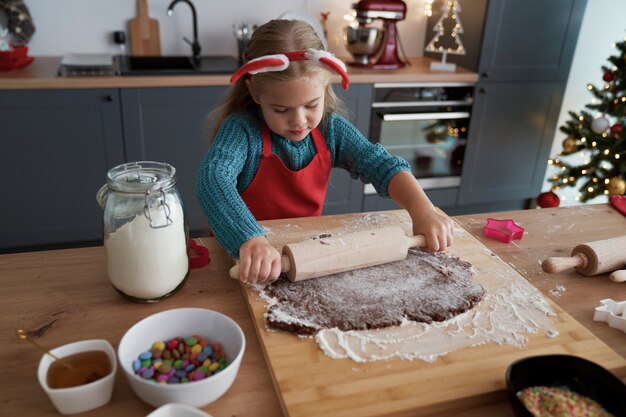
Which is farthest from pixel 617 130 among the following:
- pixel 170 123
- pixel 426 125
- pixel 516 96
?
pixel 170 123

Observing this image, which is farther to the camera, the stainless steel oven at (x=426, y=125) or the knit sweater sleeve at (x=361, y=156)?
the stainless steel oven at (x=426, y=125)

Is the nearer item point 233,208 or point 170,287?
point 170,287

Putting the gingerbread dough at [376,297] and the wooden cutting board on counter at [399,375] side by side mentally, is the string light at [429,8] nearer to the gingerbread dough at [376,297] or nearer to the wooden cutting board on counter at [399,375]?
the gingerbread dough at [376,297]

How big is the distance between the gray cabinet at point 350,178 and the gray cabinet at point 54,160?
1012mm

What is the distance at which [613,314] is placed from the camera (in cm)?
82

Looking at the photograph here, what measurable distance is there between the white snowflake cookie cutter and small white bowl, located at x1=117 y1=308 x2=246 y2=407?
59 centimetres

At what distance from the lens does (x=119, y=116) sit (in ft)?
7.06

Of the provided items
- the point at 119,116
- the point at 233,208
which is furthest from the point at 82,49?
the point at 233,208

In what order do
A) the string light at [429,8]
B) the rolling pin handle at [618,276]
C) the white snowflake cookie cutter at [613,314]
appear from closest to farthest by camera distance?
1. the white snowflake cookie cutter at [613,314]
2. the rolling pin handle at [618,276]
3. the string light at [429,8]

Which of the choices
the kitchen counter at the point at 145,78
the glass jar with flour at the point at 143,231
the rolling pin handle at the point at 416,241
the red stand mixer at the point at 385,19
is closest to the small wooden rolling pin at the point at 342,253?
the rolling pin handle at the point at 416,241

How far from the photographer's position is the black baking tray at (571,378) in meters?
0.61

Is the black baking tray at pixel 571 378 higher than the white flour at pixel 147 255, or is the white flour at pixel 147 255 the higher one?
the white flour at pixel 147 255

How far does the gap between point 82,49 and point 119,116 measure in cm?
58

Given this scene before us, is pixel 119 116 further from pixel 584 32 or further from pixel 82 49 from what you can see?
pixel 584 32
